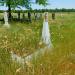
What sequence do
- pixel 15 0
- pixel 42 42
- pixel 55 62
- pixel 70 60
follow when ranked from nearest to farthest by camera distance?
pixel 55 62
pixel 70 60
pixel 42 42
pixel 15 0

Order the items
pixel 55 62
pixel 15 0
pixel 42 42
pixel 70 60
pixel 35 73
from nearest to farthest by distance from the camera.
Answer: pixel 35 73, pixel 55 62, pixel 70 60, pixel 42 42, pixel 15 0

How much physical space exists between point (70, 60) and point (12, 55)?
1.61 metres

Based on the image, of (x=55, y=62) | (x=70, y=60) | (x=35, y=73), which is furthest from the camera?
(x=70, y=60)

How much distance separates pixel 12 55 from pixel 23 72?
169 centimetres

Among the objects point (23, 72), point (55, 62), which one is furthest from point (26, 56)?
point (23, 72)

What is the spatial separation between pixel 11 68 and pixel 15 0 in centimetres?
3163

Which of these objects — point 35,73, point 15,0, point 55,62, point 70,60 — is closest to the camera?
point 35,73

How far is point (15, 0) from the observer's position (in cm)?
3925

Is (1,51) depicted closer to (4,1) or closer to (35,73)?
(35,73)

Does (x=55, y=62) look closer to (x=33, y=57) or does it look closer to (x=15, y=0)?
(x=33, y=57)

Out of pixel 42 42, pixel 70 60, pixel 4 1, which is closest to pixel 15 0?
pixel 4 1

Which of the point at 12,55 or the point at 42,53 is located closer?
the point at 12,55

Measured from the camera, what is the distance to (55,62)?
8.90 metres

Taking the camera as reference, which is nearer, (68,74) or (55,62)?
(68,74)
